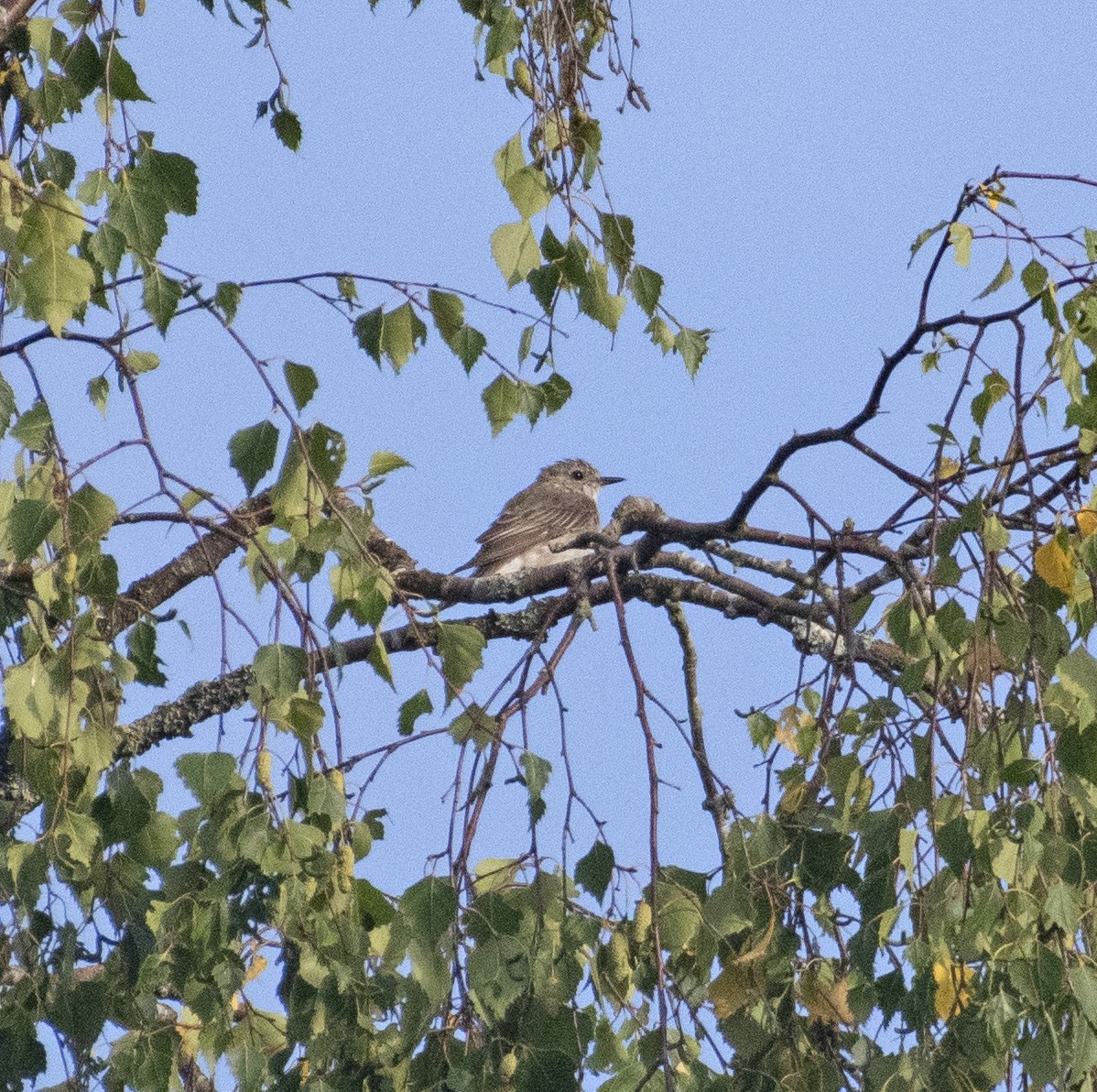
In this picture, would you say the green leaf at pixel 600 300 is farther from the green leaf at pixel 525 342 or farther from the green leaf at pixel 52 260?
the green leaf at pixel 52 260

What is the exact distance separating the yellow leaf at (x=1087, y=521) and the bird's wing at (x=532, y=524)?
20.7ft

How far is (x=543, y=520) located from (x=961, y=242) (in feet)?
23.7

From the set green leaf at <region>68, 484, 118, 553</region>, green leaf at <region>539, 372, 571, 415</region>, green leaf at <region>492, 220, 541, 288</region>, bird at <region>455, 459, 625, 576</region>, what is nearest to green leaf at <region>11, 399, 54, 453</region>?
green leaf at <region>68, 484, 118, 553</region>

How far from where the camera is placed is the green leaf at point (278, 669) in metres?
2.90

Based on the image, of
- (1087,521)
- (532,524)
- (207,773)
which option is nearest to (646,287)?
(1087,521)

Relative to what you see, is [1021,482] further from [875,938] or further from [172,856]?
[172,856]

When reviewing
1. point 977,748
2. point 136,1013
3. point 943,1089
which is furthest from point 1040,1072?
point 136,1013

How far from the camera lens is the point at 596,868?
9.82ft

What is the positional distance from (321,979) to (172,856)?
0.39 meters

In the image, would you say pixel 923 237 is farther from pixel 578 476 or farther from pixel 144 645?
pixel 578 476

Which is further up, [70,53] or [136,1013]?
[70,53]

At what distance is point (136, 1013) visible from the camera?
10.9 feet

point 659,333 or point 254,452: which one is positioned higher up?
point 659,333

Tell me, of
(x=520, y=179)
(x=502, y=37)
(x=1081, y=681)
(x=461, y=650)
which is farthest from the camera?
(x=502, y=37)
